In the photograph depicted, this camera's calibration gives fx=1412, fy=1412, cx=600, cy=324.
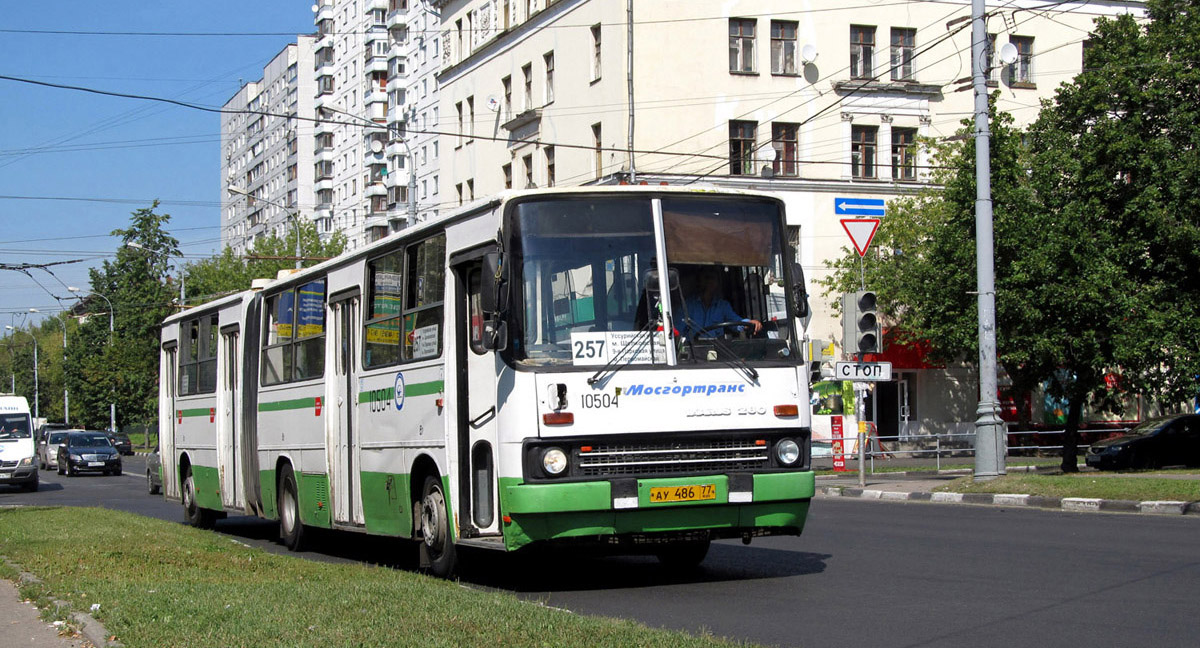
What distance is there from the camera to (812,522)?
1812cm

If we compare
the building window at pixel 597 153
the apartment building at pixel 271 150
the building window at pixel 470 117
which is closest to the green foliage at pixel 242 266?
the building window at pixel 470 117

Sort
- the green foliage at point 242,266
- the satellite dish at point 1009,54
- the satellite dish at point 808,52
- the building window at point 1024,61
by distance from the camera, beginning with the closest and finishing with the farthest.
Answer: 1. the satellite dish at point 1009,54
2. the satellite dish at point 808,52
3. the building window at point 1024,61
4. the green foliage at point 242,266

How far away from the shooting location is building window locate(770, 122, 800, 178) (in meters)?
47.2

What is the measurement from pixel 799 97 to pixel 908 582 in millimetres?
37818

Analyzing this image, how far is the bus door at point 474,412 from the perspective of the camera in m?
11.0

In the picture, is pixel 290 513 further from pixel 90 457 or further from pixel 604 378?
pixel 90 457

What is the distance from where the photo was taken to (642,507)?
10469 mm

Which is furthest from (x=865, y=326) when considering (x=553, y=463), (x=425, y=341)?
(x=553, y=463)

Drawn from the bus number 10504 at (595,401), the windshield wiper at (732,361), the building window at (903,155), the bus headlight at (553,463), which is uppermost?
the building window at (903,155)

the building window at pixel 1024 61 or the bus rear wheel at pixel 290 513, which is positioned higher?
the building window at pixel 1024 61

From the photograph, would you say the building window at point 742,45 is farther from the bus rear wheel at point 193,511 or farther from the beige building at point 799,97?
the bus rear wheel at point 193,511

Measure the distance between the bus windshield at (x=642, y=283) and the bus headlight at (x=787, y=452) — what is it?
660mm

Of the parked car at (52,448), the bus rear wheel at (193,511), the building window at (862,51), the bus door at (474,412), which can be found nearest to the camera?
the bus door at (474,412)

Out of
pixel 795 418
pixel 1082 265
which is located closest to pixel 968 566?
pixel 795 418
